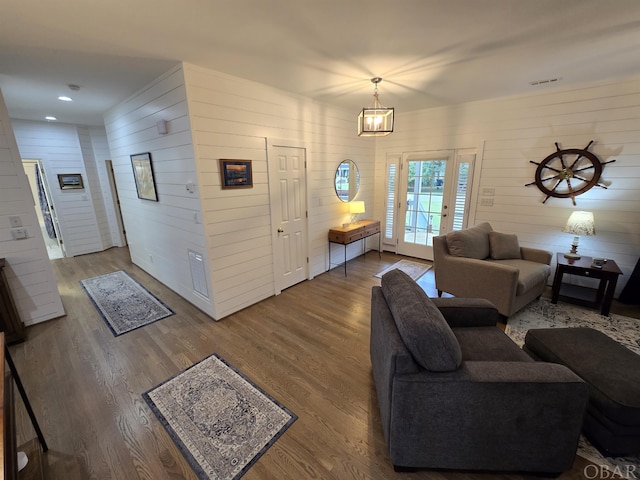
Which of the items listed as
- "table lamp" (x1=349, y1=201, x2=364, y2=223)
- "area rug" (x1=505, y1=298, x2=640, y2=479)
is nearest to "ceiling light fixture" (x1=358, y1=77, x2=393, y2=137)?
"table lamp" (x1=349, y1=201, x2=364, y2=223)

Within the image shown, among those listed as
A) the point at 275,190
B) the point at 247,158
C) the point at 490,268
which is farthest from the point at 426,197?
the point at 247,158

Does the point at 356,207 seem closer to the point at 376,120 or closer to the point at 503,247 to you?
the point at 376,120

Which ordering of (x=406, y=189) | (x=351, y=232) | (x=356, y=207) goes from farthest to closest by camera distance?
(x=406, y=189)
(x=356, y=207)
(x=351, y=232)

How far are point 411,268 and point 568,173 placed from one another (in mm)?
2374

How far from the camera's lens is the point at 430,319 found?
1.36 m

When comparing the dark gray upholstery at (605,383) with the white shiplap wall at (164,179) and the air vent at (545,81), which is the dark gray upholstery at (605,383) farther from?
the white shiplap wall at (164,179)

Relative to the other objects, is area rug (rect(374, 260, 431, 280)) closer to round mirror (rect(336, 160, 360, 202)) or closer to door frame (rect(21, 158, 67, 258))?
round mirror (rect(336, 160, 360, 202))

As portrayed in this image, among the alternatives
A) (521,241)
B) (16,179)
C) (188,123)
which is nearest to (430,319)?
(188,123)

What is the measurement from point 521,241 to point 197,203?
14.3 ft

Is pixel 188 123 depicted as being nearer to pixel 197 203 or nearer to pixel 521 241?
pixel 197 203

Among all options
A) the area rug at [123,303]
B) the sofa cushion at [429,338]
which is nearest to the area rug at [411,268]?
the sofa cushion at [429,338]

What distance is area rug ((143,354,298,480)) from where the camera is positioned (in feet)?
5.10

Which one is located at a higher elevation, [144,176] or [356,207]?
[144,176]

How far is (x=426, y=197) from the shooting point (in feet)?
15.2
